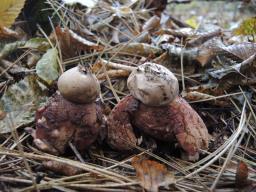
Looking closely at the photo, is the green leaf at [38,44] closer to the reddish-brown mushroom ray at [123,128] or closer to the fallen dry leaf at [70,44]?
the fallen dry leaf at [70,44]

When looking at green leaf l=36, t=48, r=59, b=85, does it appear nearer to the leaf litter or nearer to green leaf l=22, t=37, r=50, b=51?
the leaf litter

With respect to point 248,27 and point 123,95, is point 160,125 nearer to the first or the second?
point 123,95

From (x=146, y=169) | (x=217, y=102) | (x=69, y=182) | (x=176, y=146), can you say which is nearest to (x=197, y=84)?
(x=217, y=102)

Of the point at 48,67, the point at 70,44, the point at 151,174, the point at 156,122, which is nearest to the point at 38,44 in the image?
the point at 70,44

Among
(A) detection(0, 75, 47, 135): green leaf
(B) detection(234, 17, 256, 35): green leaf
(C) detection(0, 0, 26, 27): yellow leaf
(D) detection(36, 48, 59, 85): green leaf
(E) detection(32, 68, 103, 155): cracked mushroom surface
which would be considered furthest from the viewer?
(B) detection(234, 17, 256, 35): green leaf

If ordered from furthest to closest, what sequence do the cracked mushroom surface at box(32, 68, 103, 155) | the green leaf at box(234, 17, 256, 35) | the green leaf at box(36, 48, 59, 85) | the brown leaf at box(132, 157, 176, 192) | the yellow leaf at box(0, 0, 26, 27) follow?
the green leaf at box(234, 17, 256, 35), the yellow leaf at box(0, 0, 26, 27), the green leaf at box(36, 48, 59, 85), the cracked mushroom surface at box(32, 68, 103, 155), the brown leaf at box(132, 157, 176, 192)

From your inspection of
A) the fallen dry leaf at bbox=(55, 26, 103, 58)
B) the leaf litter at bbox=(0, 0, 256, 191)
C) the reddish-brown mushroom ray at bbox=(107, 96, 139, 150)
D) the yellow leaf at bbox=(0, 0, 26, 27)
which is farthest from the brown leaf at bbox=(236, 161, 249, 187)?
the yellow leaf at bbox=(0, 0, 26, 27)

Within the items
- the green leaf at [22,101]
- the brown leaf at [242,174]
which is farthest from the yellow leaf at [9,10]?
the brown leaf at [242,174]
